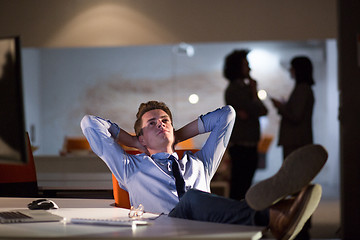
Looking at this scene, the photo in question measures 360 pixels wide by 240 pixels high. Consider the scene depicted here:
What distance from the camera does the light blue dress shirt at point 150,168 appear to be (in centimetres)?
270

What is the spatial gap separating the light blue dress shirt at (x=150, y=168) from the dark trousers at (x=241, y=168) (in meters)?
2.28

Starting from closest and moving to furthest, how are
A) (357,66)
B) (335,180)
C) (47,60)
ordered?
(357,66) → (335,180) → (47,60)

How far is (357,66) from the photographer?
493 centimetres

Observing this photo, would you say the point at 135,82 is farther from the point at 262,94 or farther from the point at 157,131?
the point at 157,131

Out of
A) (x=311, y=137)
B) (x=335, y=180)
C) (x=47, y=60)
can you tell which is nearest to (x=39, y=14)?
(x=47, y=60)

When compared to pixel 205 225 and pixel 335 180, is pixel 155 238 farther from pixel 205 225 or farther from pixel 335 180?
pixel 335 180

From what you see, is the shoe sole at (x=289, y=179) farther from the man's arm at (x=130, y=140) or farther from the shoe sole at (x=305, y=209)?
the man's arm at (x=130, y=140)

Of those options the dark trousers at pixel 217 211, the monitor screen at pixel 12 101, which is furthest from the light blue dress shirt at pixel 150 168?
the monitor screen at pixel 12 101

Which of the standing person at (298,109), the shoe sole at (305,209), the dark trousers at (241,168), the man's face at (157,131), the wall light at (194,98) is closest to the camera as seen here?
the shoe sole at (305,209)

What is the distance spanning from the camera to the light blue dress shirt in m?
2.70

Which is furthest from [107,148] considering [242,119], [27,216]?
[242,119]

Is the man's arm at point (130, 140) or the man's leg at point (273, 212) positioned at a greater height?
the man's arm at point (130, 140)

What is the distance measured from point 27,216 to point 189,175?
96 centimetres

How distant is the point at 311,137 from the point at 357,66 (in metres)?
0.80
